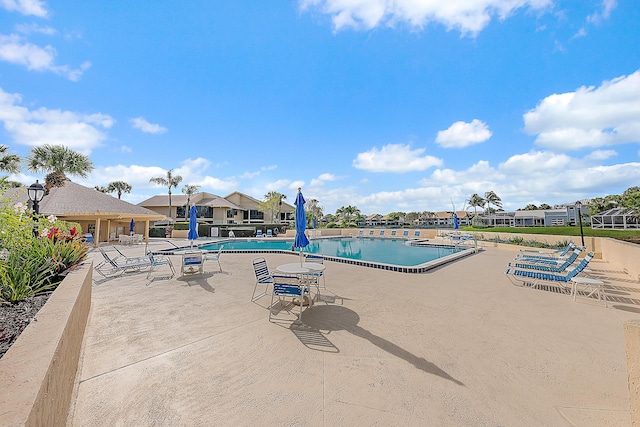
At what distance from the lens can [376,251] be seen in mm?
17766

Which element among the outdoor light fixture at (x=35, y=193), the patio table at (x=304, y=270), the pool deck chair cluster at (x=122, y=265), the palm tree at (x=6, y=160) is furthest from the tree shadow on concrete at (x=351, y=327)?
the palm tree at (x=6, y=160)

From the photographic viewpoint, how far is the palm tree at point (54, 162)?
20953 millimetres

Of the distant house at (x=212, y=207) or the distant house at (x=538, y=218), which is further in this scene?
the distant house at (x=538, y=218)

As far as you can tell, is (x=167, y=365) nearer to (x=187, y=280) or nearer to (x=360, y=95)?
(x=187, y=280)

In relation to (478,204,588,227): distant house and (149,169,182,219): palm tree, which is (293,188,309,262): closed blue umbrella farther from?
(478,204,588,227): distant house

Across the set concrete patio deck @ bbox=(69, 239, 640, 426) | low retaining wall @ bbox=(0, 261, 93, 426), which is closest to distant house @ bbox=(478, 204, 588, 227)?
concrete patio deck @ bbox=(69, 239, 640, 426)

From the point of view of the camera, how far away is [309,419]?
237 centimetres

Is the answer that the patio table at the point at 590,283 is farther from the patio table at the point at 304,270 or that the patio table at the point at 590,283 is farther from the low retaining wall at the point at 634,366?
the patio table at the point at 304,270

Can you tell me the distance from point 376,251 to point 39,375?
1725cm

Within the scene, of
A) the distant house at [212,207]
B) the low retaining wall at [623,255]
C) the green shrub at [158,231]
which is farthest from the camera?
the distant house at [212,207]

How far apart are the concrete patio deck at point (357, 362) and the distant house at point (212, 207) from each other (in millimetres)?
36098

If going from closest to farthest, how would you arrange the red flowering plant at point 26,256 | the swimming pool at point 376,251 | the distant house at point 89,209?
the red flowering plant at point 26,256
the swimming pool at point 376,251
the distant house at point 89,209

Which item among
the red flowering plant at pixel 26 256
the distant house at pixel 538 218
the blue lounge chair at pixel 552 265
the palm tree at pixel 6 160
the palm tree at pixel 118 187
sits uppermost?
the palm tree at pixel 118 187

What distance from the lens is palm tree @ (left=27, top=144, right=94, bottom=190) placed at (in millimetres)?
20953
